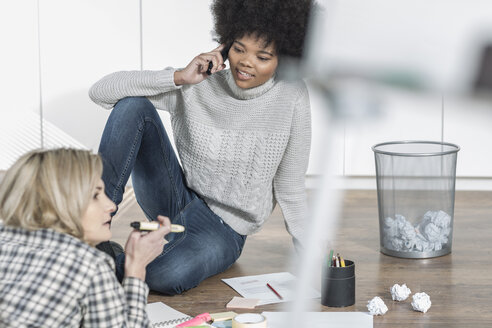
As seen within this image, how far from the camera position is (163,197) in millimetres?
1741

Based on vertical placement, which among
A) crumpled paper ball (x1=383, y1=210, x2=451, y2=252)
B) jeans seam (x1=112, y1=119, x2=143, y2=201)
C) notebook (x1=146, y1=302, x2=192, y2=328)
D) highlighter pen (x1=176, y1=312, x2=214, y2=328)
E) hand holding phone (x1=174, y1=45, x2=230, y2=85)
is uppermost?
hand holding phone (x1=174, y1=45, x2=230, y2=85)

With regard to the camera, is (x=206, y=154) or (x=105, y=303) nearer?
(x=105, y=303)

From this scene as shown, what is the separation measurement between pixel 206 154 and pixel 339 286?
458mm

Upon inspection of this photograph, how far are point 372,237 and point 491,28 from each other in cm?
197

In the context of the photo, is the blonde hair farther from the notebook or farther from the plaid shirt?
the notebook

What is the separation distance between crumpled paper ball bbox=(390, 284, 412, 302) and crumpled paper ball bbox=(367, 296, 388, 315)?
0.09 meters

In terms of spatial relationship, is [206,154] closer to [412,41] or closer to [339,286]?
[339,286]

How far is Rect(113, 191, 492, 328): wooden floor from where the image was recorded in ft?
4.98

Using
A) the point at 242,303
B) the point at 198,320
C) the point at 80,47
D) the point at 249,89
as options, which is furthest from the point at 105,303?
the point at 80,47

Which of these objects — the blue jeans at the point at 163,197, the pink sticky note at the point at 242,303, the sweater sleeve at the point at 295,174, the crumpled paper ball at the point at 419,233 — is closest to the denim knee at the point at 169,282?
the blue jeans at the point at 163,197

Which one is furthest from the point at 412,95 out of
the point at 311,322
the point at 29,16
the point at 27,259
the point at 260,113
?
the point at 29,16

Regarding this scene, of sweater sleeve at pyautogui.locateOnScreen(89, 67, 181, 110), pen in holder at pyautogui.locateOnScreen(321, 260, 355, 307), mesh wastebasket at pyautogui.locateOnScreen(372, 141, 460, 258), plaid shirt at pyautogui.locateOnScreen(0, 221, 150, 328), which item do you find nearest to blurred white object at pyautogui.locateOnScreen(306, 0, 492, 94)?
plaid shirt at pyautogui.locateOnScreen(0, 221, 150, 328)

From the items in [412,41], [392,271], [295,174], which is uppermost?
[412,41]

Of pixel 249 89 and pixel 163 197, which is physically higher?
pixel 249 89
